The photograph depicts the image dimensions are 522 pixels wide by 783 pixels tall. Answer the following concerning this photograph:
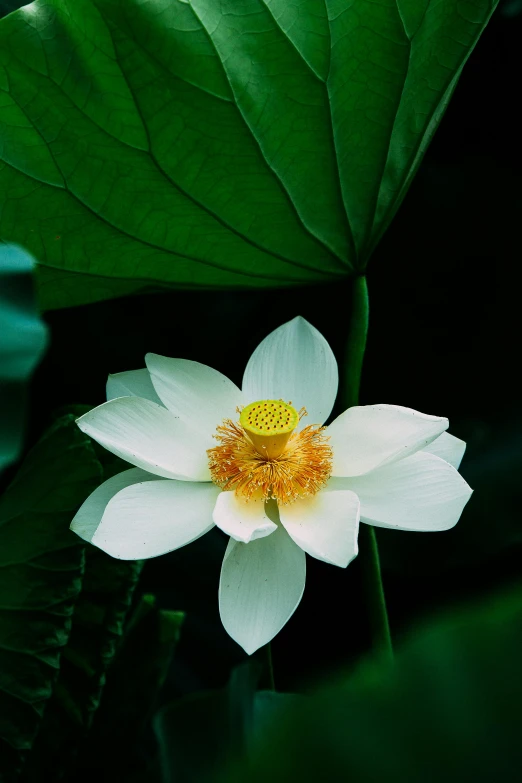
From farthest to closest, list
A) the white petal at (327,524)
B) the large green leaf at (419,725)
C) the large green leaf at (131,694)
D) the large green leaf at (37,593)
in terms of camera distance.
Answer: the large green leaf at (131,694) → the large green leaf at (37,593) → the white petal at (327,524) → the large green leaf at (419,725)

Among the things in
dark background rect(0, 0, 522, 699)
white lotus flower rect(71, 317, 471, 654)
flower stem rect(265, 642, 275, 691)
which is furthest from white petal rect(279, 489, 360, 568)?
dark background rect(0, 0, 522, 699)

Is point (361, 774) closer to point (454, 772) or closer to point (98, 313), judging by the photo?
point (454, 772)

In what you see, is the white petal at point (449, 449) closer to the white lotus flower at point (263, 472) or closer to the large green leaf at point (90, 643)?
the white lotus flower at point (263, 472)

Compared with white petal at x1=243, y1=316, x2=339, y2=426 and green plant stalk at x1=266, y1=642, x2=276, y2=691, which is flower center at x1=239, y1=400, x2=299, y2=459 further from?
green plant stalk at x1=266, y1=642, x2=276, y2=691

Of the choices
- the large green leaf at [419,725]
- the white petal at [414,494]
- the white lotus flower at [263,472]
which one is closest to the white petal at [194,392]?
the white lotus flower at [263,472]

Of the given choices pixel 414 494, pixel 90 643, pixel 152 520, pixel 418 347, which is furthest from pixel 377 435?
pixel 418 347

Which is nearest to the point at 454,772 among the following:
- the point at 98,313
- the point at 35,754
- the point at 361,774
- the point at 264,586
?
the point at 361,774
